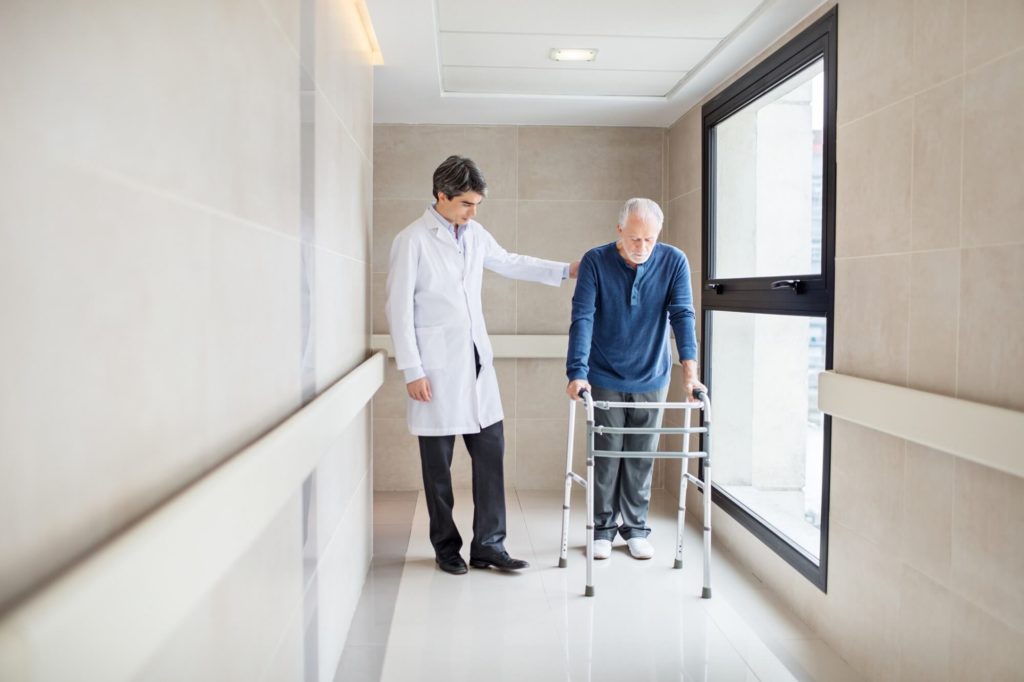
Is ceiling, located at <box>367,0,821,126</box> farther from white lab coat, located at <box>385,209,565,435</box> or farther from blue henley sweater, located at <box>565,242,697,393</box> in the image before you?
blue henley sweater, located at <box>565,242,697,393</box>

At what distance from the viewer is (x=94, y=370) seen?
96 cm

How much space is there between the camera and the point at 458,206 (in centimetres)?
362

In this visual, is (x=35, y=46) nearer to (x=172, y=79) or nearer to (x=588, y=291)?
(x=172, y=79)

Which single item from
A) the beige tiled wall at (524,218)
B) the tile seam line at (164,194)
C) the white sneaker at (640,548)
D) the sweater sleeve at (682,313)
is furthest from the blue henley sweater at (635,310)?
the tile seam line at (164,194)

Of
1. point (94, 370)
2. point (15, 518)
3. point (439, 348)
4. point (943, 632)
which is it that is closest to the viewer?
point (15, 518)

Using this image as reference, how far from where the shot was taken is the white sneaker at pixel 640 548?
3832 mm

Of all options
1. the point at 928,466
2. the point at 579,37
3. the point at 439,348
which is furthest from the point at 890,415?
the point at 579,37

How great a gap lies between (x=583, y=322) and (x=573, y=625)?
1.25 metres

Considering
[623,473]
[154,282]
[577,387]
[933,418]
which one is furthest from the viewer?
[623,473]

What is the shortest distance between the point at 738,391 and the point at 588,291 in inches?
49.9

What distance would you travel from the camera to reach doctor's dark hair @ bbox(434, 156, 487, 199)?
356cm

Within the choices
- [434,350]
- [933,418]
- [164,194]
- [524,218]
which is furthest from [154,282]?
[524,218]

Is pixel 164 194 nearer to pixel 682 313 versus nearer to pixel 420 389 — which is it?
pixel 420 389

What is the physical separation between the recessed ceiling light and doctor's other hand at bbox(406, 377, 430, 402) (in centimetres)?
161
